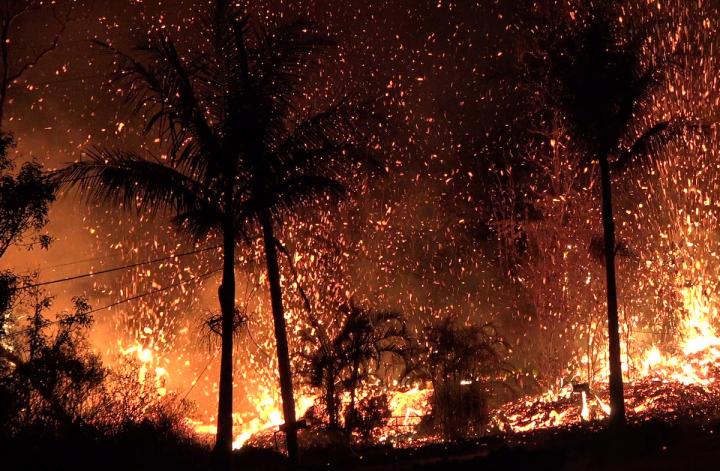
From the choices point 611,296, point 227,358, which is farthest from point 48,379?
point 611,296

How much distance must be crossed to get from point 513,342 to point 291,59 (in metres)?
33.1

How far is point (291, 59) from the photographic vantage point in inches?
477

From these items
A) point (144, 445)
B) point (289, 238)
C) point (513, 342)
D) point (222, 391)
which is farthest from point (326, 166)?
point (513, 342)

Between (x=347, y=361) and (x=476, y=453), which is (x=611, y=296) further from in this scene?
(x=347, y=361)

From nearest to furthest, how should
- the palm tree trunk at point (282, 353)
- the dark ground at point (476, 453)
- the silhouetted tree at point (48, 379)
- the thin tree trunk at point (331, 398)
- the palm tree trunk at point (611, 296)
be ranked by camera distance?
the dark ground at point (476, 453) → the silhouetted tree at point (48, 379) → the palm tree trunk at point (282, 353) → the palm tree trunk at point (611, 296) → the thin tree trunk at point (331, 398)

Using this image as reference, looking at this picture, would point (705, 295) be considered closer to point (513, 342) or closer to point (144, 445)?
point (513, 342)

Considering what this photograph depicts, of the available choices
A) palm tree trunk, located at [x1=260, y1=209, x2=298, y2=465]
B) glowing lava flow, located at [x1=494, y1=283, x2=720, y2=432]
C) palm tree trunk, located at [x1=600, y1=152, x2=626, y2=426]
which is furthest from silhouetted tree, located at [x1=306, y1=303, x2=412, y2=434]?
palm tree trunk, located at [x1=260, y1=209, x2=298, y2=465]

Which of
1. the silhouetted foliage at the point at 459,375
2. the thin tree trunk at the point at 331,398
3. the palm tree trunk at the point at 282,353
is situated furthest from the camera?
the silhouetted foliage at the point at 459,375

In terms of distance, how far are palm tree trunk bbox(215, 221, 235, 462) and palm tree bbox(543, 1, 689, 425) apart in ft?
25.8

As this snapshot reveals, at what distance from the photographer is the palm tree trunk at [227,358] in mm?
10828

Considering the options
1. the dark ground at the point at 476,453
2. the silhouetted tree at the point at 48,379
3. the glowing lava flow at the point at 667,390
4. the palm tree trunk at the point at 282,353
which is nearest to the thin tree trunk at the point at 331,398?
the glowing lava flow at the point at 667,390

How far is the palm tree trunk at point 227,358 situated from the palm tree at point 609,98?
7876 mm

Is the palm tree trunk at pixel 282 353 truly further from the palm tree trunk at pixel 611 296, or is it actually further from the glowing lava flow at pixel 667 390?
the glowing lava flow at pixel 667 390

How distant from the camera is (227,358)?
36.0 feet
